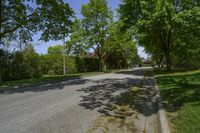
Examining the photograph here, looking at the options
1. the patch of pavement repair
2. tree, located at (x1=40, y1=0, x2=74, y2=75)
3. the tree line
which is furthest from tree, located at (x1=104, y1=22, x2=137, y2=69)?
the patch of pavement repair

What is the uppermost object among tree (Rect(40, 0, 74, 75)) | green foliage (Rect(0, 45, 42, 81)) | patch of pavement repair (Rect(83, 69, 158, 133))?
tree (Rect(40, 0, 74, 75))

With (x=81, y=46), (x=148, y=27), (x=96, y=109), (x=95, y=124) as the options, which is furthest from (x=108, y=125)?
(x=81, y=46)

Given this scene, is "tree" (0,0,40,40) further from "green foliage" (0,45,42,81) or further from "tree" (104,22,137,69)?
"tree" (104,22,137,69)

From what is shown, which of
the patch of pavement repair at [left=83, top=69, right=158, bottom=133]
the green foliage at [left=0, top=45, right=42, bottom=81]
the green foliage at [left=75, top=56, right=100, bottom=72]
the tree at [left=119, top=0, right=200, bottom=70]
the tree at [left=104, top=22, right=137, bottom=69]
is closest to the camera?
the patch of pavement repair at [left=83, top=69, right=158, bottom=133]

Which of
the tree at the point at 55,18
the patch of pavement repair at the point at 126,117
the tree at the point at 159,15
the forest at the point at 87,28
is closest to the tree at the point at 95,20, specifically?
the forest at the point at 87,28

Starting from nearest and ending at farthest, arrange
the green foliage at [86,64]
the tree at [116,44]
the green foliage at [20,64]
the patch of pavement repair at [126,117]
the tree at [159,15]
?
the patch of pavement repair at [126,117] → the tree at [159,15] → the green foliage at [20,64] → the tree at [116,44] → the green foliage at [86,64]

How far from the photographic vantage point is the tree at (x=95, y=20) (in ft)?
163

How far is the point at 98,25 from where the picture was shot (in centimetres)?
4978

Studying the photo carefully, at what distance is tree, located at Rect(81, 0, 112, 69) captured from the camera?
49719 millimetres

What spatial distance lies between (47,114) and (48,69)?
120ft

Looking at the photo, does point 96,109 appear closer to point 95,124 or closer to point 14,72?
point 95,124

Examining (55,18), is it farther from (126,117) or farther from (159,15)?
(126,117)

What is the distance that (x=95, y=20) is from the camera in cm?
5072

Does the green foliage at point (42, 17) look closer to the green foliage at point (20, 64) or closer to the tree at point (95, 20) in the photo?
the green foliage at point (20, 64)
